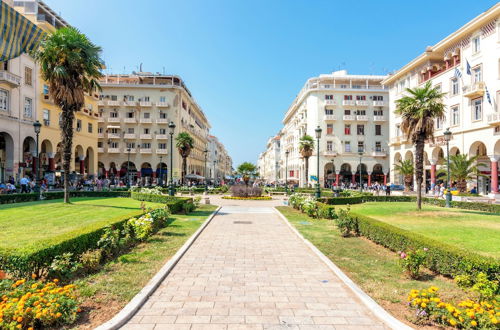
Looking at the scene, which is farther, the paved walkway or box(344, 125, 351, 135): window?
box(344, 125, 351, 135): window

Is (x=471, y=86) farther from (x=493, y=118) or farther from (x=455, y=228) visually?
(x=455, y=228)

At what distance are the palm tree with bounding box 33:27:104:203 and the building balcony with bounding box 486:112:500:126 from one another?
109 ft

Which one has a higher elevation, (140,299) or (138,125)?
(138,125)

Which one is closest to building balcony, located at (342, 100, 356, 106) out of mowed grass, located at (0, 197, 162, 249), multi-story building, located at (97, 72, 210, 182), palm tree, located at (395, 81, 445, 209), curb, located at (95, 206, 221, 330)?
multi-story building, located at (97, 72, 210, 182)

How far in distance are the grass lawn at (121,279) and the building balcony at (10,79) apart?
28.0 meters

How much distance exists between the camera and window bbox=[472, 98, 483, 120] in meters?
31.8

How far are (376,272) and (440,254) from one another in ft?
5.09

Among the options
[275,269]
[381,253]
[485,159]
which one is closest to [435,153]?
[485,159]

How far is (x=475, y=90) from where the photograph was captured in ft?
102

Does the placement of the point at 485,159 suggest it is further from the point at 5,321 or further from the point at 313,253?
the point at 5,321

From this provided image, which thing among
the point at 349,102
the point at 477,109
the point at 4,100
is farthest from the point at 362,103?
the point at 4,100

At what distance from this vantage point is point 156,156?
57.4m

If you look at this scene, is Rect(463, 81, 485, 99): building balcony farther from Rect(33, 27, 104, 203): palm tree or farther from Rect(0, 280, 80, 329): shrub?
Rect(0, 280, 80, 329): shrub

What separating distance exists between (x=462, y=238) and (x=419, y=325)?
808 centimetres
